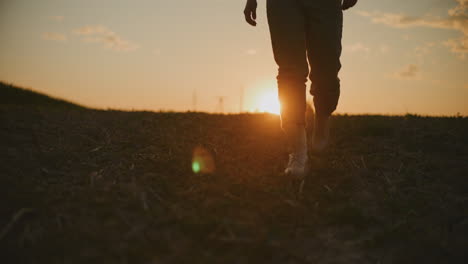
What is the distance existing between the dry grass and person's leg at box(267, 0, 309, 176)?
333 millimetres

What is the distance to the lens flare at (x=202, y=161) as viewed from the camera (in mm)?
2980

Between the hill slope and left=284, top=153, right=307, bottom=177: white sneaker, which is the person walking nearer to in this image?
left=284, top=153, right=307, bottom=177: white sneaker

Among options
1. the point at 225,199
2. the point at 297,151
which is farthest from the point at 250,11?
the point at 225,199

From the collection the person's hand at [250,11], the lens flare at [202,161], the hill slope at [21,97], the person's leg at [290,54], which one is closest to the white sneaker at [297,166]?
the person's leg at [290,54]

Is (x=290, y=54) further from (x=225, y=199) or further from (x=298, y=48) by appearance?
(x=225, y=199)

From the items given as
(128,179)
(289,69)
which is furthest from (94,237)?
(289,69)

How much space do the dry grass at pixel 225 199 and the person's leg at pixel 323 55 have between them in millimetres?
386

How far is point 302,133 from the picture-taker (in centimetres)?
308

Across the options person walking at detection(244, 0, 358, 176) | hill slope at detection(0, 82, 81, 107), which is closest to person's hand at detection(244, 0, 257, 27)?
person walking at detection(244, 0, 358, 176)

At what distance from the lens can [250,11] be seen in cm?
332

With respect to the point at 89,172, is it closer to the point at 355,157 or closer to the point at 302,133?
the point at 302,133

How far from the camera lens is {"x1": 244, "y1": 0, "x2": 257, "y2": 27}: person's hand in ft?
10.8

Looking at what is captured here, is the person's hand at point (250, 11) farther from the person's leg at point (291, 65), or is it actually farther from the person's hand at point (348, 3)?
the person's hand at point (348, 3)

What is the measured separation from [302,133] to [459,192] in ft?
4.15
